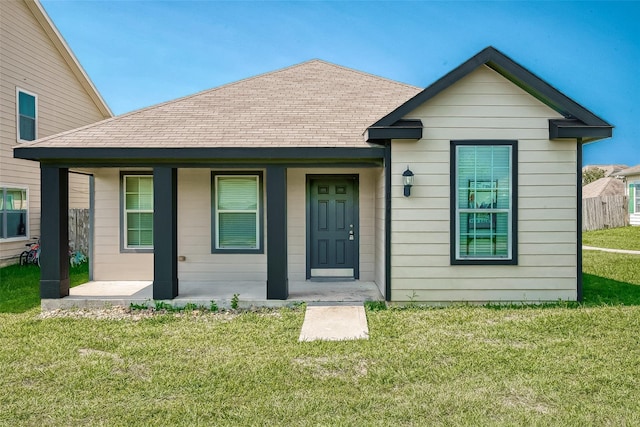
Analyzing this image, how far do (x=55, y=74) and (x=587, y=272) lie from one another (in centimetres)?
1694

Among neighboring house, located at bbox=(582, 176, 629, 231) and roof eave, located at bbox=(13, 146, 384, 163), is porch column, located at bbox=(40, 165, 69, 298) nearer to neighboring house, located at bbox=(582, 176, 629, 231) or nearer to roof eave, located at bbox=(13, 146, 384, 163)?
roof eave, located at bbox=(13, 146, 384, 163)

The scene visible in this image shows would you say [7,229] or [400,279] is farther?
[7,229]

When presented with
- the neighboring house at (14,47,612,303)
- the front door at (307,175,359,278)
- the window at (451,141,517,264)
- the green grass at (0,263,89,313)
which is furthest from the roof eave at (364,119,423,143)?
the green grass at (0,263,89,313)

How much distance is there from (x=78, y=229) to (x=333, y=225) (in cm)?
971

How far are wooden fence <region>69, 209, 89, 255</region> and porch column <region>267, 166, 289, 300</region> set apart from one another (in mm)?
9795

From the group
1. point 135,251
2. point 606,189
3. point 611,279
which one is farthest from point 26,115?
point 606,189

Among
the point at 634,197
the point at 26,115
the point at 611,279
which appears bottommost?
the point at 611,279

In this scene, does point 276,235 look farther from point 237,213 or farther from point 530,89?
point 530,89

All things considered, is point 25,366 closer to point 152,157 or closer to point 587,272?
point 152,157

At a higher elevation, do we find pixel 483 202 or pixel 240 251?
pixel 483 202

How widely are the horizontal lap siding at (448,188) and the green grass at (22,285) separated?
255 inches

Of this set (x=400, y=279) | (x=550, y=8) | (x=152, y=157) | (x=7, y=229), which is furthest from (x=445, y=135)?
(x=550, y=8)

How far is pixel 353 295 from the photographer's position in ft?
25.1

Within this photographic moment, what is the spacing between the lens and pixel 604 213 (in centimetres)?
2305
